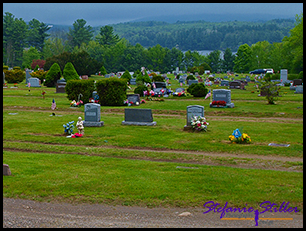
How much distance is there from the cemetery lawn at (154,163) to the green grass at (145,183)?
27mm

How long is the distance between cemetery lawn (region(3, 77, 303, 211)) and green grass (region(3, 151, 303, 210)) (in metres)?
0.03

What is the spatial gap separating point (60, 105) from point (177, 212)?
2561 cm

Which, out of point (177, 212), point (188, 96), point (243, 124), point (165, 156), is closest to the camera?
point (177, 212)

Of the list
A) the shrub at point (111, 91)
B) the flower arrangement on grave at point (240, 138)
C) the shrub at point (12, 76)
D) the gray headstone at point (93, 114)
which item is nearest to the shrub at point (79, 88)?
the shrub at point (111, 91)

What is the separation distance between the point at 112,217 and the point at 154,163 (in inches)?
208

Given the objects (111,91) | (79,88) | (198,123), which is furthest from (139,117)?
(79,88)

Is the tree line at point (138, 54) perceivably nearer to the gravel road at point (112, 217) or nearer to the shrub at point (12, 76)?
the shrub at point (12, 76)

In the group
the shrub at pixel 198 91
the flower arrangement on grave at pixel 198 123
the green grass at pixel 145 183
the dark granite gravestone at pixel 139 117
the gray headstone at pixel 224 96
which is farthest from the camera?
the shrub at pixel 198 91

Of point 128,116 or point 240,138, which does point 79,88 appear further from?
point 240,138

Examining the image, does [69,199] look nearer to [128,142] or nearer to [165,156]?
[165,156]

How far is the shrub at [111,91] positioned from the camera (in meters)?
32.7

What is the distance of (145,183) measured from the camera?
11.3 m

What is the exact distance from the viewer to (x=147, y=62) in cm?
11569

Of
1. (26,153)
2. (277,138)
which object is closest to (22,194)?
(26,153)
